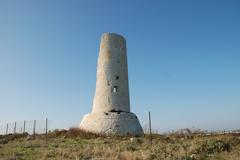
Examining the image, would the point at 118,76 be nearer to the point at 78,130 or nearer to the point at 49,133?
the point at 78,130

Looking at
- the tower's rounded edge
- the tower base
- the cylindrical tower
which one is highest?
the tower's rounded edge

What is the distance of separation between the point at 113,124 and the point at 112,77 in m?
4.12

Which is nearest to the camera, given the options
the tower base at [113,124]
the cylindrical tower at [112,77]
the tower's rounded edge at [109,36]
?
the tower base at [113,124]

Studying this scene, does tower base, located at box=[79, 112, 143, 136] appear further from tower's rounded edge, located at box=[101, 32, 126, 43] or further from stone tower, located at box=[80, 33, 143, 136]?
tower's rounded edge, located at box=[101, 32, 126, 43]

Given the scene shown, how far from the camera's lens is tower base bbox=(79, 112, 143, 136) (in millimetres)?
18922

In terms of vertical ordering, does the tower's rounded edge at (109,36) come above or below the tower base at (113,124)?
above

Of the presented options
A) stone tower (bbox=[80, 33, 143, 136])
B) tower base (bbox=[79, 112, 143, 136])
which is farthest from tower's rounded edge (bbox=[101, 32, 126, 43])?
tower base (bbox=[79, 112, 143, 136])

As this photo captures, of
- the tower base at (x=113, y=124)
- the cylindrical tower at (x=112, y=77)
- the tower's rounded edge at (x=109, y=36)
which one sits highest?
the tower's rounded edge at (x=109, y=36)

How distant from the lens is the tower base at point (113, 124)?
18922mm

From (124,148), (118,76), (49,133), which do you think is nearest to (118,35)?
(118,76)

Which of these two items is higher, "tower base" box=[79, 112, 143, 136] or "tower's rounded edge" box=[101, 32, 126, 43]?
"tower's rounded edge" box=[101, 32, 126, 43]

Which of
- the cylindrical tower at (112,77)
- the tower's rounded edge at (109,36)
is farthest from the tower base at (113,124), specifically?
the tower's rounded edge at (109,36)

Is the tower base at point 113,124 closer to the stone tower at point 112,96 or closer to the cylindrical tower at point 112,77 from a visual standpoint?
the stone tower at point 112,96

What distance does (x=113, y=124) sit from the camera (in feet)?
62.5
